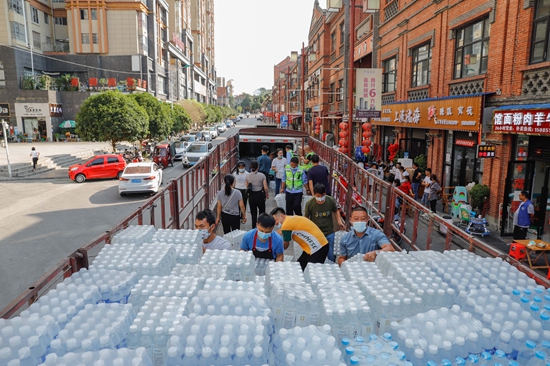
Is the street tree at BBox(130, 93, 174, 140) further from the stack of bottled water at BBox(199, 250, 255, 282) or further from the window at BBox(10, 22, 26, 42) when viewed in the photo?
the stack of bottled water at BBox(199, 250, 255, 282)

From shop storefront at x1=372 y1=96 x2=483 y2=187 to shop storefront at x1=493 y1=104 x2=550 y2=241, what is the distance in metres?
1.35

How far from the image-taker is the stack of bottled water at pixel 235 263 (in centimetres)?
420

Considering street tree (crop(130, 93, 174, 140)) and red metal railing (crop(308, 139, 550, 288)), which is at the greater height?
street tree (crop(130, 93, 174, 140))

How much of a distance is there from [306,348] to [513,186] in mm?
11324

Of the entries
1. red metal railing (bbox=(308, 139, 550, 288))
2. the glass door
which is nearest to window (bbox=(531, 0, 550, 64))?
the glass door

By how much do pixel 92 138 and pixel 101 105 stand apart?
2508mm

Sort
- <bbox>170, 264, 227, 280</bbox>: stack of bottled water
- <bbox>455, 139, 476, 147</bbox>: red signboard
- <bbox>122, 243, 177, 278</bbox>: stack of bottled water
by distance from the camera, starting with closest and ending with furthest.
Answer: <bbox>122, 243, 177, 278</bbox>: stack of bottled water
<bbox>170, 264, 227, 280</bbox>: stack of bottled water
<bbox>455, 139, 476, 147</bbox>: red signboard

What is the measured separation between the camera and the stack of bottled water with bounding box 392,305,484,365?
8.84ft

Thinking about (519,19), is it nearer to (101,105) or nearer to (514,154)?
(514,154)

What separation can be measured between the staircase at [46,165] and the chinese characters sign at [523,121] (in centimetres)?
2564

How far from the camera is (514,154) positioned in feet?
37.9

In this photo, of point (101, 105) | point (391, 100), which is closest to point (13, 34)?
point (101, 105)

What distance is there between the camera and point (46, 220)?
540 inches

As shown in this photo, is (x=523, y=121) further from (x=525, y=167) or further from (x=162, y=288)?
(x=162, y=288)
